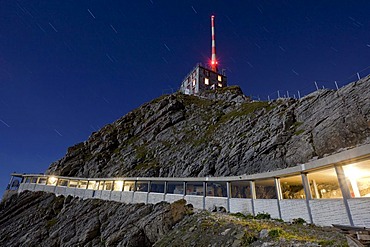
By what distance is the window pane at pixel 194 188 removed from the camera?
25434mm

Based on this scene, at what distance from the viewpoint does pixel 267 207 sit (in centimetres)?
1852

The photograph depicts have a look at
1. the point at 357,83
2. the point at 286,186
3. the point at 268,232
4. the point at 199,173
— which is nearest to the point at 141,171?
the point at 199,173

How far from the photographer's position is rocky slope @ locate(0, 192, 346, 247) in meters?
11.4

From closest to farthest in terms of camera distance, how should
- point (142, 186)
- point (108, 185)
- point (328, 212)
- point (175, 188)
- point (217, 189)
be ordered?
point (328, 212) < point (217, 189) < point (175, 188) < point (142, 186) < point (108, 185)

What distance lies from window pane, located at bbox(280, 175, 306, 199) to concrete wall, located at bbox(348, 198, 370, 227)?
4578mm

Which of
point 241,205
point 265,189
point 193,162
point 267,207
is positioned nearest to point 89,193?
point 193,162

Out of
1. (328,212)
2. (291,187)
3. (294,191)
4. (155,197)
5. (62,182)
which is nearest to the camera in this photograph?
(328,212)

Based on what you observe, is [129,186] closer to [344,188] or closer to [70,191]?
[70,191]

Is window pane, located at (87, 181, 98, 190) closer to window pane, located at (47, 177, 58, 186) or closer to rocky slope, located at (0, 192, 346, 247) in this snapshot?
rocky slope, located at (0, 192, 346, 247)

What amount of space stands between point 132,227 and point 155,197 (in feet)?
25.5

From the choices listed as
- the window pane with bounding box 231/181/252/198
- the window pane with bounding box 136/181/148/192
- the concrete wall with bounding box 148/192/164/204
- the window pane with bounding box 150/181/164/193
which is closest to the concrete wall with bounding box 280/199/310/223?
the window pane with bounding box 231/181/252/198

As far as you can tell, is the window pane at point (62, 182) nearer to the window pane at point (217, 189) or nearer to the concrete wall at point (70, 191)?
the concrete wall at point (70, 191)

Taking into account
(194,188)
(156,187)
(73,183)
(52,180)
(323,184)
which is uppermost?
(52,180)

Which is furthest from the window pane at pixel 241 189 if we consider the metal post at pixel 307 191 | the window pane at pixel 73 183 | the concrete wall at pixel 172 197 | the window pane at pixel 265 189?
the window pane at pixel 73 183
